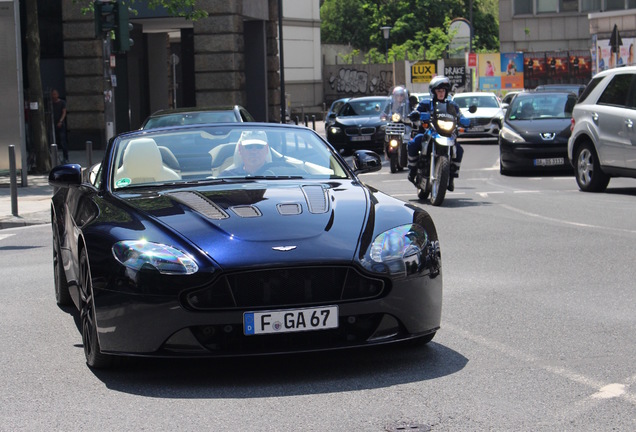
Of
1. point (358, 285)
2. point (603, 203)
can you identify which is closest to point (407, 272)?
point (358, 285)

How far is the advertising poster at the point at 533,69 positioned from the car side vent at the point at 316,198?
60.4 meters

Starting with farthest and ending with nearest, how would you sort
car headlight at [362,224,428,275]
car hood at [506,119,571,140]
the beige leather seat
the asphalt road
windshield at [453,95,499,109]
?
windshield at [453,95,499,109], car hood at [506,119,571,140], the beige leather seat, car headlight at [362,224,428,275], the asphalt road

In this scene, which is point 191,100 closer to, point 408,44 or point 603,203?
point 603,203

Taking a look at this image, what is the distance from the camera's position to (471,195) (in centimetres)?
1845

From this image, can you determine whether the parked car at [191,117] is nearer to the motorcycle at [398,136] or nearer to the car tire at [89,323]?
the motorcycle at [398,136]

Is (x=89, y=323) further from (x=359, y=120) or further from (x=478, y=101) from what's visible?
(x=478, y=101)

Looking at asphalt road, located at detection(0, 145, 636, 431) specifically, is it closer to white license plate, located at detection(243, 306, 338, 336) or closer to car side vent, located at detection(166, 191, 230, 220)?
white license plate, located at detection(243, 306, 338, 336)

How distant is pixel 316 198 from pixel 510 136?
55.6 feet

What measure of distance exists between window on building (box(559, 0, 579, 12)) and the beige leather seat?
7070 cm

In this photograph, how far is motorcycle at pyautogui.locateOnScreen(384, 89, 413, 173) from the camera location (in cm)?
2450

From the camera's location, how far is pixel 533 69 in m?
66.1

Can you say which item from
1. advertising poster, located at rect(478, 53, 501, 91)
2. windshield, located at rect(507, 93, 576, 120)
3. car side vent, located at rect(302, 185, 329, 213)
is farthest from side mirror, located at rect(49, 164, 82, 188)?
advertising poster, located at rect(478, 53, 501, 91)

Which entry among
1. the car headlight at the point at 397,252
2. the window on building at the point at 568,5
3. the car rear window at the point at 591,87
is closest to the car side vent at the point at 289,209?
the car headlight at the point at 397,252

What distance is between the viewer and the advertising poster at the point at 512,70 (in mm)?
65688
